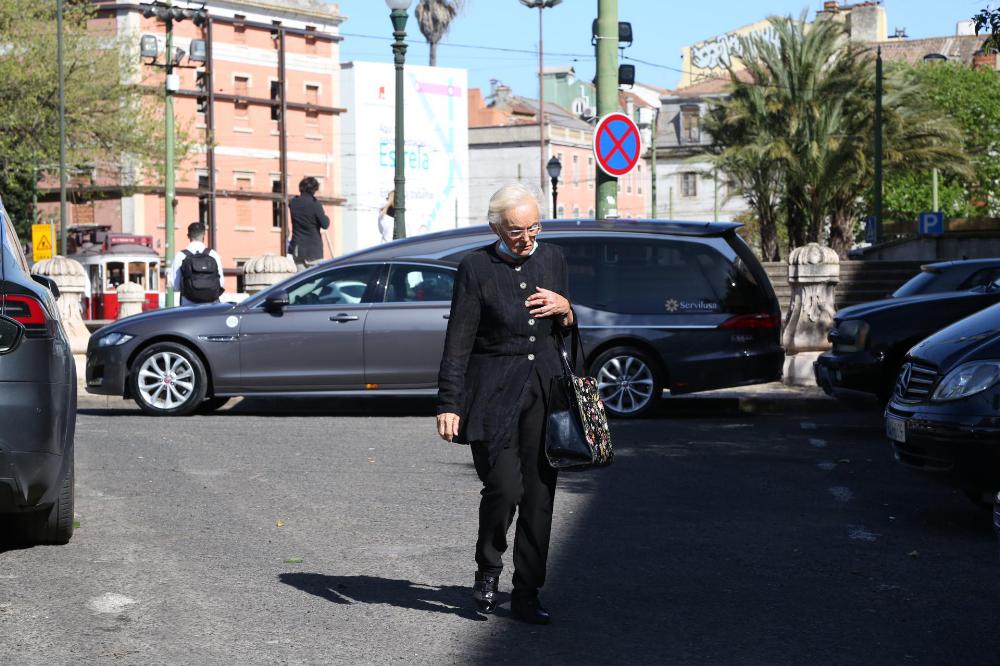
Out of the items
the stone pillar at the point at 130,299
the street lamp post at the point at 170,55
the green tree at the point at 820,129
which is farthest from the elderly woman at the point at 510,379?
the green tree at the point at 820,129

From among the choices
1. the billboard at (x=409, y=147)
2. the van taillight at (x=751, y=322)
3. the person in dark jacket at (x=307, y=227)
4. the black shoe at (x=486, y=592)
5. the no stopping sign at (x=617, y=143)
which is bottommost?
the black shoe at (x=486, y=592)

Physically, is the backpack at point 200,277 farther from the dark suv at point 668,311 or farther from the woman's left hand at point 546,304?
the woman's left hand at point 546,304

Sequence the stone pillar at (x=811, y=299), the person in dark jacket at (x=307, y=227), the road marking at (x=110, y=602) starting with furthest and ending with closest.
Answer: the person in dark jacket at (x=307, y=227), the stone pillar at (x=811, y=299), the road marking at (x=110, y=602)

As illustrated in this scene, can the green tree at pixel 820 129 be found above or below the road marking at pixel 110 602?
above

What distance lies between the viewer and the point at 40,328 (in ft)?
22.1

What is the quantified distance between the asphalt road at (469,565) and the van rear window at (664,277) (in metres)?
2.75

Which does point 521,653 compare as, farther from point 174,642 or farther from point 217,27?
point 217,27

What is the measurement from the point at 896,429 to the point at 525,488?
116 inches

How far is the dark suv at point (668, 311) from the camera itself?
14414mm

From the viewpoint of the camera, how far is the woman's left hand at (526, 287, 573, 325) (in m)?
5.87

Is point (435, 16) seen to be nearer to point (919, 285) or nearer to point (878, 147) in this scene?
point (878, 147)

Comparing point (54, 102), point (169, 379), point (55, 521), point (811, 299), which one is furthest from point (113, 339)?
point (54, 102)

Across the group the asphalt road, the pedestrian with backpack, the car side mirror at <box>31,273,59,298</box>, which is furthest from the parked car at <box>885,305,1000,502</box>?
the pedestrian with backpack

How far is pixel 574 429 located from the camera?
5.84 m
